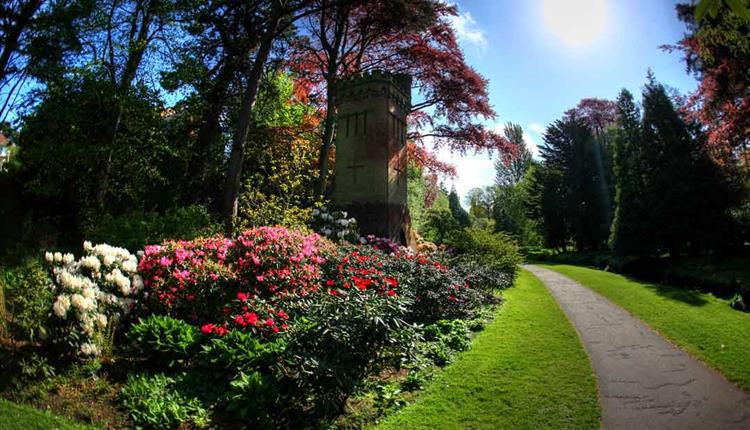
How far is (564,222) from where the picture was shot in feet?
98.7

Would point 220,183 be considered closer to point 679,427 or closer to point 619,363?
point 619,363

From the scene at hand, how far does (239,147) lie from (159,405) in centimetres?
718

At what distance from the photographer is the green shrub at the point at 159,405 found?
3.45 m

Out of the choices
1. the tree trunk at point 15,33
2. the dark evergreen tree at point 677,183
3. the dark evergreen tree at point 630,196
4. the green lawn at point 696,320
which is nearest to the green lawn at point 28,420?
the green lawn at point 696,320

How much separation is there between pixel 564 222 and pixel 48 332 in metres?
31.6

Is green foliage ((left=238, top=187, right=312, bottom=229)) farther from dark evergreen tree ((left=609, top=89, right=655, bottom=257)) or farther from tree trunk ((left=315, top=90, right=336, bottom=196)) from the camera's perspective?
dark evergreen tree ((left=609, top=89, right=655, bottom=257))

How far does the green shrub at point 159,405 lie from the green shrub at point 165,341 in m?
0.38

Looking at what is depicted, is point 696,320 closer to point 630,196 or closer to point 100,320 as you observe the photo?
point 100,320

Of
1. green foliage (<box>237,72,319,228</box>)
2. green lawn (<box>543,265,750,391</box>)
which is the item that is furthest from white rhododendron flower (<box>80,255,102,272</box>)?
green lawn (<box>543,265,750,391</box>)

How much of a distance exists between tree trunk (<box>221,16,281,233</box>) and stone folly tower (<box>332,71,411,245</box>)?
11.7 feet

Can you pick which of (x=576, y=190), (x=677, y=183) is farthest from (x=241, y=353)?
(x=576, y=190)

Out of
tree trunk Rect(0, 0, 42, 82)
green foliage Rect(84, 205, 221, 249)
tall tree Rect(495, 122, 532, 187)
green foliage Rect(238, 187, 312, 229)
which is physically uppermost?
tall tree Rect(495, 122, 532, 187)

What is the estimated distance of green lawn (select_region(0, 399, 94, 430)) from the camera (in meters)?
3.18

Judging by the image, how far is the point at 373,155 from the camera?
41.5 ft
